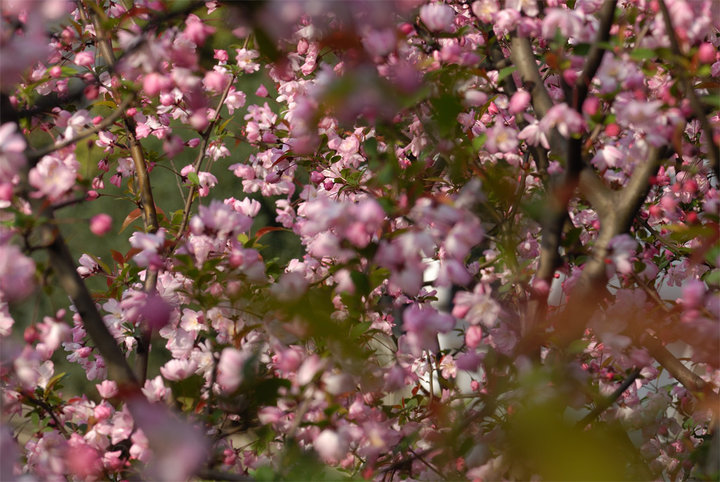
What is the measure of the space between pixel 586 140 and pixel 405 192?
0.42 m

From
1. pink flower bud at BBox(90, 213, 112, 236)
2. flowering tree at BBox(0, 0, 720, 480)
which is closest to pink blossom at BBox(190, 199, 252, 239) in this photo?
flowering tree at BBox(0, 0, 720, 480)

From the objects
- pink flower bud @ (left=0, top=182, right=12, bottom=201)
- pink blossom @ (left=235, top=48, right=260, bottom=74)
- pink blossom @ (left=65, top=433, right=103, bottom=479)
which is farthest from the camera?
pink blossom @ (left=235, top=48, right=260, bottom=74)

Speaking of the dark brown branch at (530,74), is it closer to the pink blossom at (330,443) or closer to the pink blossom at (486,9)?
the pink blossom at (486,9)

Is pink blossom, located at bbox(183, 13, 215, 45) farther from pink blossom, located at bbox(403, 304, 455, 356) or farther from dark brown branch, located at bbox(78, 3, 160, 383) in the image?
dark brown branch, located at bbox(78, 3, 160, 383)

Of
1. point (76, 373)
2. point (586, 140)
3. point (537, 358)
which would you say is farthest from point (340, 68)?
point (76, 373)

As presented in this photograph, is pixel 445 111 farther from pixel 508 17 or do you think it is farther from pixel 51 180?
pixel 51 180

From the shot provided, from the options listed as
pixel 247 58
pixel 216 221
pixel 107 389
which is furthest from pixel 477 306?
pixel 247 58

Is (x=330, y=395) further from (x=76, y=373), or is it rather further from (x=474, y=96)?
(x=76, y=373)

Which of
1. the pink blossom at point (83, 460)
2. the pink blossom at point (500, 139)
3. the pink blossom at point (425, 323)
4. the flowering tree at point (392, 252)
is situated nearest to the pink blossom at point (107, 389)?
the flowering tree at point (392, 252)

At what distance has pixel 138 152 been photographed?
209cm

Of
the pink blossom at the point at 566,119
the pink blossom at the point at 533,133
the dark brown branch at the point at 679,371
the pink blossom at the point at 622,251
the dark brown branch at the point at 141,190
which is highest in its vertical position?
the dark brown branch at the point at 141,190

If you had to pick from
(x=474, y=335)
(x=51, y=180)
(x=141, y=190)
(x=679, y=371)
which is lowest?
(x=679, y=371)

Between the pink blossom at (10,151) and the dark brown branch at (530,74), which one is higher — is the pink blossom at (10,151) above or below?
below

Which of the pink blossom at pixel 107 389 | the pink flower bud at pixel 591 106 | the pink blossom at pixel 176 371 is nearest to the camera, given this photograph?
the pink flower bud at pixel 591 106
